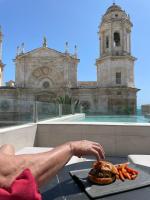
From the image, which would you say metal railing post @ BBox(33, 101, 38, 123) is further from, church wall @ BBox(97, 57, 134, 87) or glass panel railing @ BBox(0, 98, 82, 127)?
church wall @ BBox(97, 57, 134, 87)

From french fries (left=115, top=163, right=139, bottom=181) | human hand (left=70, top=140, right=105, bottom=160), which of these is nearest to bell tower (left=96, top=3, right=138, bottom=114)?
french fries (left=115, top=163, right=139, bottom=181)

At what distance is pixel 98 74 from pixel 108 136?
116ft

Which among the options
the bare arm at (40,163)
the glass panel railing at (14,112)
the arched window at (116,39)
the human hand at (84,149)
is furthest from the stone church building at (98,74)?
the bare arm at (40,163)

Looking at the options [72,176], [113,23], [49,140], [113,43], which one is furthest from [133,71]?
[72,176]

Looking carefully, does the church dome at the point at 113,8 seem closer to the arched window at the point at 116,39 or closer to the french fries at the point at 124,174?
the arched window at the point at 116,39

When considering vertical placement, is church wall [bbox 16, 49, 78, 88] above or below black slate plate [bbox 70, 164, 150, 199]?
above

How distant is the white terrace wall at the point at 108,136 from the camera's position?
23.8 feet

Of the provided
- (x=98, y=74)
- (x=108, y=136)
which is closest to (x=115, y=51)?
(x=98, y=74)

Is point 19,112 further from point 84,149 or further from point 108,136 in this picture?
point 84,149

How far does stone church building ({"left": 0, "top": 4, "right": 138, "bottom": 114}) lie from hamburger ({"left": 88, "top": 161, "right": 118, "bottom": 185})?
120 ft

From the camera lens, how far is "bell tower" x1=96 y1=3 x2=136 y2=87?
40.2 metres

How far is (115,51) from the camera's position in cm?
4075

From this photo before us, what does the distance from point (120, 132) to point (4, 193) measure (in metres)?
6.35

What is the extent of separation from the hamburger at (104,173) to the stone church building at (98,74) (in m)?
36.7
